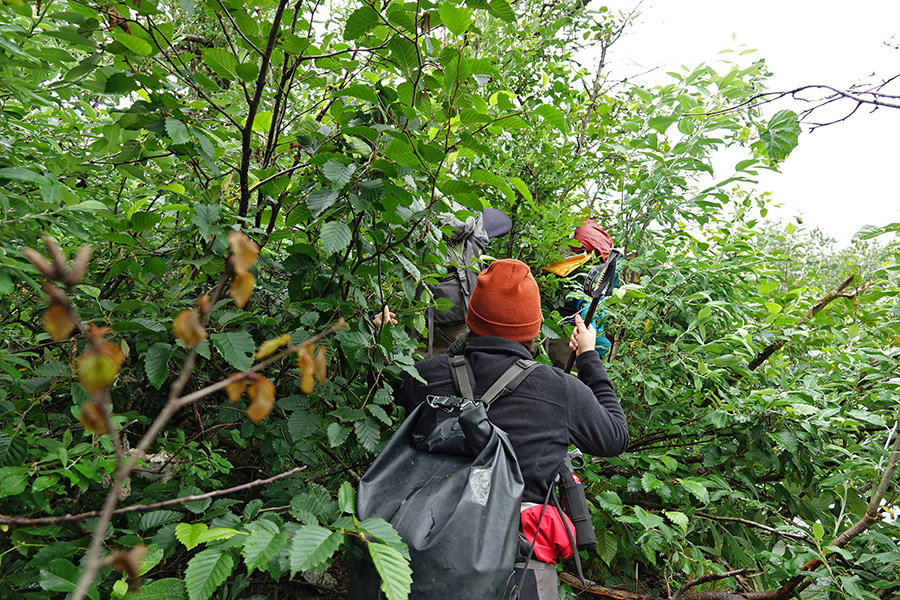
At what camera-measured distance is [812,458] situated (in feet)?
9.02

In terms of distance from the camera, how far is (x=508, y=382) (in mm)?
2299

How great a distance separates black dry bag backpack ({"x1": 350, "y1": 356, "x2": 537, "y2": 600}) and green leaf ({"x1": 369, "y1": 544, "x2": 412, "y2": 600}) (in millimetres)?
286

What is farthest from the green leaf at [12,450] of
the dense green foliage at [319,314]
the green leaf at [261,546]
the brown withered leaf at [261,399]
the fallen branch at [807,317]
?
the fallen branch at [807,317]

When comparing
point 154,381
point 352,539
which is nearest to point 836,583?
point 352,539

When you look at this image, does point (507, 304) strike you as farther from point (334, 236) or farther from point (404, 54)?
point (404, 54)

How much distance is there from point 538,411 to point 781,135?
142 cm

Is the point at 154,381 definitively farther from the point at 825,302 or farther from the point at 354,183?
the point at 825,302

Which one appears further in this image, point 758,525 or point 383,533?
point 758,525

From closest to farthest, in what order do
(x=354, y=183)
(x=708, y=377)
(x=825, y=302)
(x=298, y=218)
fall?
(x=354, y=183), (x=298, y=218), (x=708, y=377), (x=825, y=302)

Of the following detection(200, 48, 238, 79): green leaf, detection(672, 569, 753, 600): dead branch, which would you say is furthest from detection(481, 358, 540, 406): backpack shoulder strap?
detection(200, 48, 238, 79): green leaf

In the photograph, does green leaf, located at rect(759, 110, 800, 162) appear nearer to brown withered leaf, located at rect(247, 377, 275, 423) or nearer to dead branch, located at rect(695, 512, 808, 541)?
dead branch, located at rect(695, 512, 808, 541)

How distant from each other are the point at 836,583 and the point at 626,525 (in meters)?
1.00

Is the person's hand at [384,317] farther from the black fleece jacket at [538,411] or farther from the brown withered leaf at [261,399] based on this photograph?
the brown withered leaf at [261,399]

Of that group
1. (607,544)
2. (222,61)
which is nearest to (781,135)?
(222,61)
